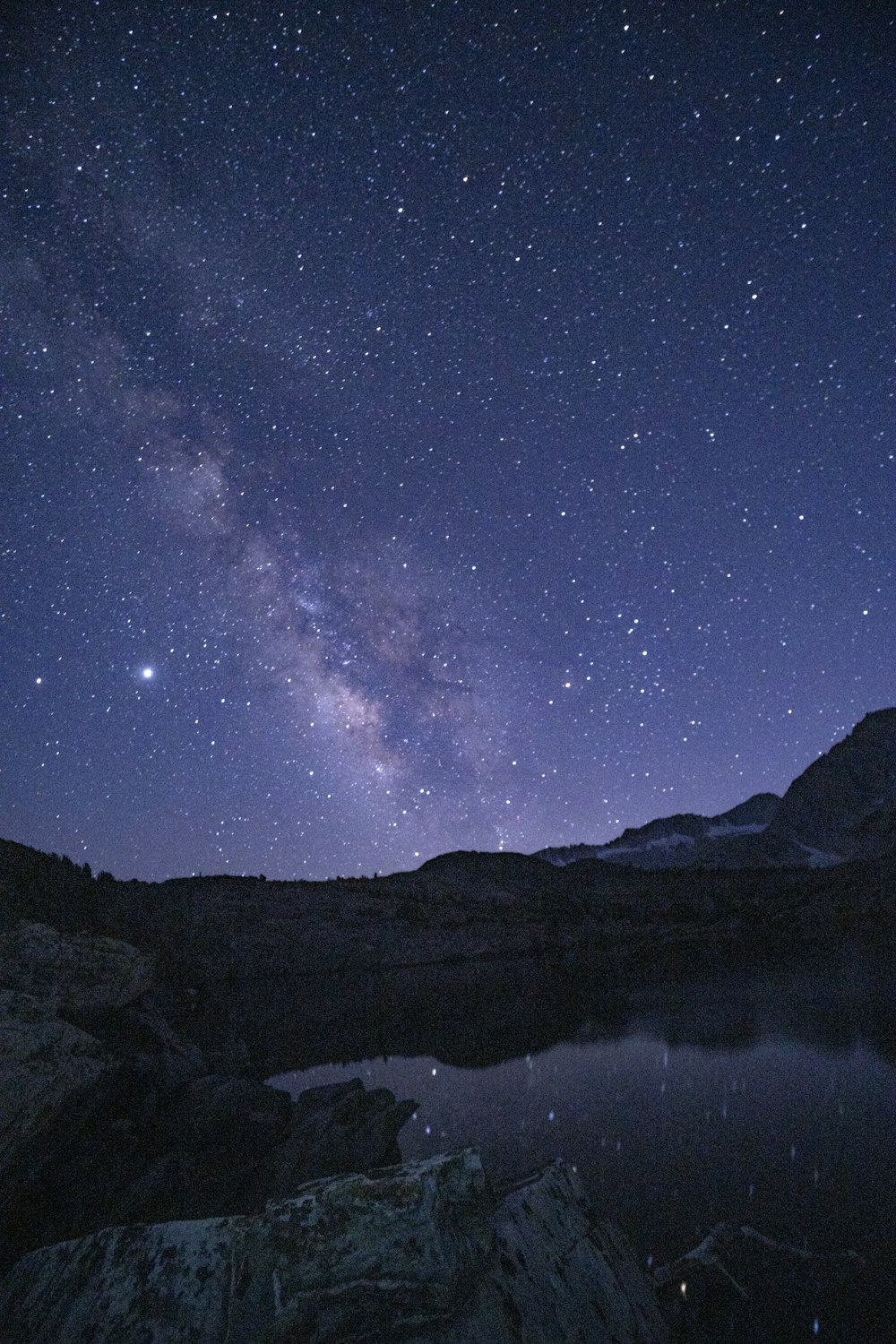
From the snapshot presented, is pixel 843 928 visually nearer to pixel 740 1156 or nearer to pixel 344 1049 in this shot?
pixel 344 1049

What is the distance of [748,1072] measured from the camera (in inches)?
582

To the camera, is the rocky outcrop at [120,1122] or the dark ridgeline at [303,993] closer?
the rocky outcrop at [120,1122]

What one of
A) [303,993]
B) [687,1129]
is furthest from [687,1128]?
[303,993]

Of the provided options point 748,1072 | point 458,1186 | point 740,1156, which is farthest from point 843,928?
point 458,1186

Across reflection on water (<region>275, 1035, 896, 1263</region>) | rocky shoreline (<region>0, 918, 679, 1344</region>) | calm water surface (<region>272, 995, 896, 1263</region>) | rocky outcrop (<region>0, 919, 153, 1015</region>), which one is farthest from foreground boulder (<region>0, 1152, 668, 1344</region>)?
rocky outcrop (<region>0, 919, 153, 1015</region>)

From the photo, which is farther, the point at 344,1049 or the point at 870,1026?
the point at 344,1049

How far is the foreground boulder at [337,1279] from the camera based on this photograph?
11.1ft

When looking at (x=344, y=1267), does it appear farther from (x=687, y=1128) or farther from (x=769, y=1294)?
(x=687, y=1128)

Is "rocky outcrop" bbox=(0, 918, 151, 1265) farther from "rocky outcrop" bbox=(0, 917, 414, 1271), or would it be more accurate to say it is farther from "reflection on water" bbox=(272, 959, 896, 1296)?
"reflection on water" bbox=(272, 959, 896, 1296)

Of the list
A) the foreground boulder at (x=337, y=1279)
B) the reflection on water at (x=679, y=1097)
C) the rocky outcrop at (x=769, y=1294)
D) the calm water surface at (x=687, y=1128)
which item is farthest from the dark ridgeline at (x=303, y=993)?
the foreground boulder at (x=337, y=1279)

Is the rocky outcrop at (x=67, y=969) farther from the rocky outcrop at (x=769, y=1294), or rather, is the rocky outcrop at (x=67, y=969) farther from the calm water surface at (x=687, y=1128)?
the rocky outcrop at (x=769, y=1294)

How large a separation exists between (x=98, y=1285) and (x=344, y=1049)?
21.0 m

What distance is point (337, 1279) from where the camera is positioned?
3391mm

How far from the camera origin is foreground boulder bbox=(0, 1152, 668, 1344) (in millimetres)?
3369
